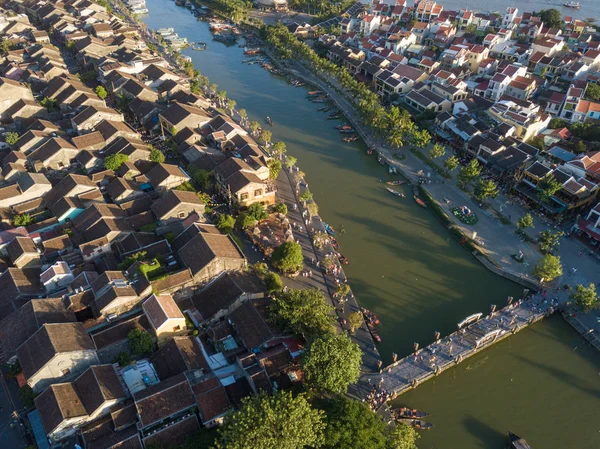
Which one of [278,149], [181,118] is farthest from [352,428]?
[181,118]

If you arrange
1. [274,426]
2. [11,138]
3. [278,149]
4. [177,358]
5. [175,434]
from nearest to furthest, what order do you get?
[274,426], [175,434], [177,358], [11,138], [278,149]

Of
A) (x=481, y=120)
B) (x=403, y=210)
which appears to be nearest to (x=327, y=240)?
(x=403, y=210)

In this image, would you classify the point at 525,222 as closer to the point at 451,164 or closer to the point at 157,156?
the point at 451,164

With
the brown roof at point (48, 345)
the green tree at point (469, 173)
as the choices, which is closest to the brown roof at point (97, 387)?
the brown roof at point (48, 345)

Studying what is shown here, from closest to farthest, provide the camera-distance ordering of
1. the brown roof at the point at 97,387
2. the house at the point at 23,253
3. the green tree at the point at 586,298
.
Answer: the brown roof at the point at 97,387 < the green tree at the point at 586,298 < the house at the point at 23,253

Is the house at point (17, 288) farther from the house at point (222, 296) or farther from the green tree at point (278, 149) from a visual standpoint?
the green tree at point (278, 149)

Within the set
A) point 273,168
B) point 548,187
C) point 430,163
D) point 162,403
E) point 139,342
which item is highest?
point 548,187

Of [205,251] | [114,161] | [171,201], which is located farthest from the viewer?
[114,161]
